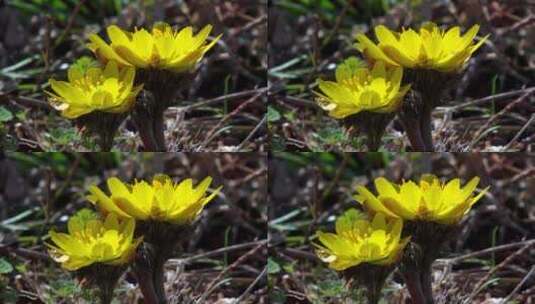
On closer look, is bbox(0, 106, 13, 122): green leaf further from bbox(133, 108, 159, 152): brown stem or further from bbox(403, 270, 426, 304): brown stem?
bbox(403, 270, 426, 304): brown stem

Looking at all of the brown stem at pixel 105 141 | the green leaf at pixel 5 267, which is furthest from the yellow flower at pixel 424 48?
the green leaf at pixel 5 267

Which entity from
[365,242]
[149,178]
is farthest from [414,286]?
[149,178]

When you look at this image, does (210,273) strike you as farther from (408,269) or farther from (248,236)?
(408,269)

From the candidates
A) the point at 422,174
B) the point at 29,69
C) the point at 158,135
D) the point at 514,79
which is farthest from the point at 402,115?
the point at 29,69

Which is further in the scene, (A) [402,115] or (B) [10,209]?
(B) [10,209]

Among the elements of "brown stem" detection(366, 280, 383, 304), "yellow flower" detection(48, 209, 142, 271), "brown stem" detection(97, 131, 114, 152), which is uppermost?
"brown stem" detection(97, 131, 114, 152)

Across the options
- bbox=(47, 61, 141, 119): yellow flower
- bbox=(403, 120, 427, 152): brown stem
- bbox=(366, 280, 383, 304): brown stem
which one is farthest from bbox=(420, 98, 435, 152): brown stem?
bbox=(47, 61, 141, 119): yellow flower

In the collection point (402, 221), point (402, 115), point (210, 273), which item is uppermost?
point (402, 115)
